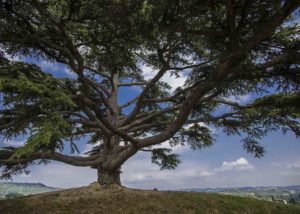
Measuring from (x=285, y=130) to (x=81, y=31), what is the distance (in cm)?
861

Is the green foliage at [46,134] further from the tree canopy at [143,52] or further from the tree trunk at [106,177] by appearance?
the tree trunk at [106,177]

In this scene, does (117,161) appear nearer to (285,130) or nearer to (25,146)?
(285,130)

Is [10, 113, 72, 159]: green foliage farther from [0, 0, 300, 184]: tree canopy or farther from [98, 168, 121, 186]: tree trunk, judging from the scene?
[98, 168, 121, 186]: tree trunk

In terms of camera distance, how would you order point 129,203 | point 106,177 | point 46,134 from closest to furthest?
point 46,134
point 129,203
point 106,177

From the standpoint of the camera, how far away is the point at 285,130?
1365 cm

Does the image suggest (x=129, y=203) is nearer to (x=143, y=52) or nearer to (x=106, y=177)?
(x=106, y=177)

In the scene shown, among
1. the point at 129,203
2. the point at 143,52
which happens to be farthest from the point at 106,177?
the point at 143,52

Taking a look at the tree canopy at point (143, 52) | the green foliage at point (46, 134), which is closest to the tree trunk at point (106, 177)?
the tree canopy at point (143, 52)

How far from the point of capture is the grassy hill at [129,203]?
42.9 ft

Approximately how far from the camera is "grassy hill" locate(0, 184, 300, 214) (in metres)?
13.1

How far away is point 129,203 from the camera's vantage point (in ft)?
44.3

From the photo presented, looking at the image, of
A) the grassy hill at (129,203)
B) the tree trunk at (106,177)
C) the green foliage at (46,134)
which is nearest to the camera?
the green foliage at (46,134)

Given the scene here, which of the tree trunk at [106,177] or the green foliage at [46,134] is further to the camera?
the tree trunk at [106,177]

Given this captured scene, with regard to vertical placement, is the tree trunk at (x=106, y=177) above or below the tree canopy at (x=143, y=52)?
below
